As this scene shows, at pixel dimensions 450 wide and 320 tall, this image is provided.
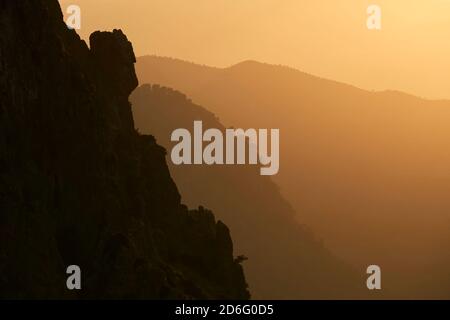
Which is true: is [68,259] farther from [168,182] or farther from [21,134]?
[168,182]

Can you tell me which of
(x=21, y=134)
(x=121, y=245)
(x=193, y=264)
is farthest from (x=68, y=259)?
(x=193, y=264)

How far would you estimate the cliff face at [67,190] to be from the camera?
6912 centimetres

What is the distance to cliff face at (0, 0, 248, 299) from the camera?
6912 centimetres

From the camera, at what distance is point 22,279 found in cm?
6794

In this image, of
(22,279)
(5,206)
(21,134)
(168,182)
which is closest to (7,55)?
(21,134)

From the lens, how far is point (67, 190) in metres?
75.2

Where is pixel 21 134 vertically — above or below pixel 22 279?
above

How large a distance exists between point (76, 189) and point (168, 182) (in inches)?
782

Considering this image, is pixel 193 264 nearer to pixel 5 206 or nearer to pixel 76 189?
pixel 76 189

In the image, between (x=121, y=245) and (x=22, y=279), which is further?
(x=121, y=245)
